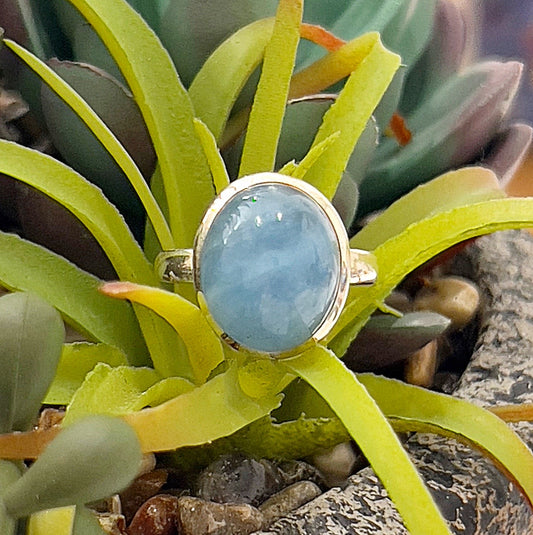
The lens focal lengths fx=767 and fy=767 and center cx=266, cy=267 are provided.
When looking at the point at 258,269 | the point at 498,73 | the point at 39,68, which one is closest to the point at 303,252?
the point at 258,269

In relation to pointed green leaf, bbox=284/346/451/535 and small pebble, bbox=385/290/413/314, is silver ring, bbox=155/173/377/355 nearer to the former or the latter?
pointed green leaf, bbox=284/346/451/535

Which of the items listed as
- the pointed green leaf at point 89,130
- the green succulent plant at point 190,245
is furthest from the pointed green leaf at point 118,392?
the pointed green leaf at point 89,130

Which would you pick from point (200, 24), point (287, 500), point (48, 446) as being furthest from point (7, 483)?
point (200, 24)

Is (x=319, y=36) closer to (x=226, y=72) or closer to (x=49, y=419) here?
(x=226, y=72)

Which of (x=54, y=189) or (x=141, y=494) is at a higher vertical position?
(x=54, y=189)

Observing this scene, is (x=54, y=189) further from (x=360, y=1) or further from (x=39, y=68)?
(x=360, y=1)

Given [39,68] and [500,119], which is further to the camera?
[500,119]
